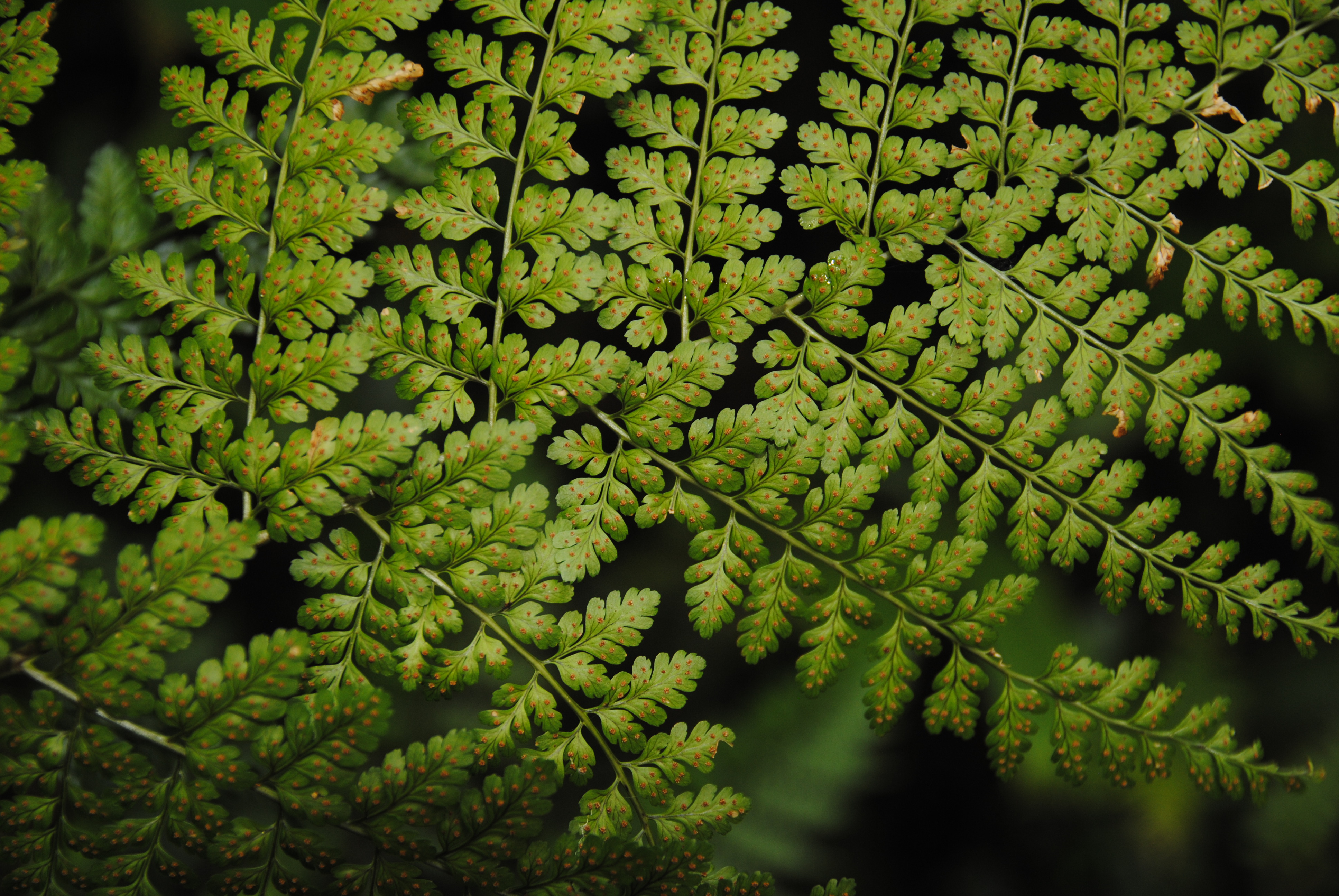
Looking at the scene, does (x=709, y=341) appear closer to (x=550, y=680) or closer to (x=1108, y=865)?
(x=550, y=680)

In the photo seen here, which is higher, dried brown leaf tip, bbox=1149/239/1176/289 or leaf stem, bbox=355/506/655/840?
dried brown leaf tip, bbox=1149/239/1176/289

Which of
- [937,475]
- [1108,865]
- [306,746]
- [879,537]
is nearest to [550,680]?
[306,746]

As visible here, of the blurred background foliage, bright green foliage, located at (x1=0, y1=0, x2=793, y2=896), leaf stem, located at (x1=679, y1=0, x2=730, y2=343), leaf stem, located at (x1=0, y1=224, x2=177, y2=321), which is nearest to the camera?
bright green foliage, located at (x1=0, y1=0, x2=793, y2=896)

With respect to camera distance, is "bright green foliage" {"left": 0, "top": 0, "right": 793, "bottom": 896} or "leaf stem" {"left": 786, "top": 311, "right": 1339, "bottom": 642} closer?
"bright green foliage" {"left": 0, "top": 0, "right": 793, "bottom": 896}

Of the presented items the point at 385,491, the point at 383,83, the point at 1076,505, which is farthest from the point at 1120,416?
the point at 383,83

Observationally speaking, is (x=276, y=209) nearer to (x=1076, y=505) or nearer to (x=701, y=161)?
(x=701, y=161)

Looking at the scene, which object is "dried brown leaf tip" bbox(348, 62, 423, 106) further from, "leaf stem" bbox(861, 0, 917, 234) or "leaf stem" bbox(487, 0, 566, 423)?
"leaf stem" bbox(861, 0, 917, 234)

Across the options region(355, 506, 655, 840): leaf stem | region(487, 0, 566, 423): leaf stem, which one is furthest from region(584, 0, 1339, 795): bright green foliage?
region(355, 506, 655, 840): leaf stem

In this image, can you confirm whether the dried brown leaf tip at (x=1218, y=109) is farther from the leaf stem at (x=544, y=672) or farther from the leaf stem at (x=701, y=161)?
the leaf stem at (x=544, y=672)
